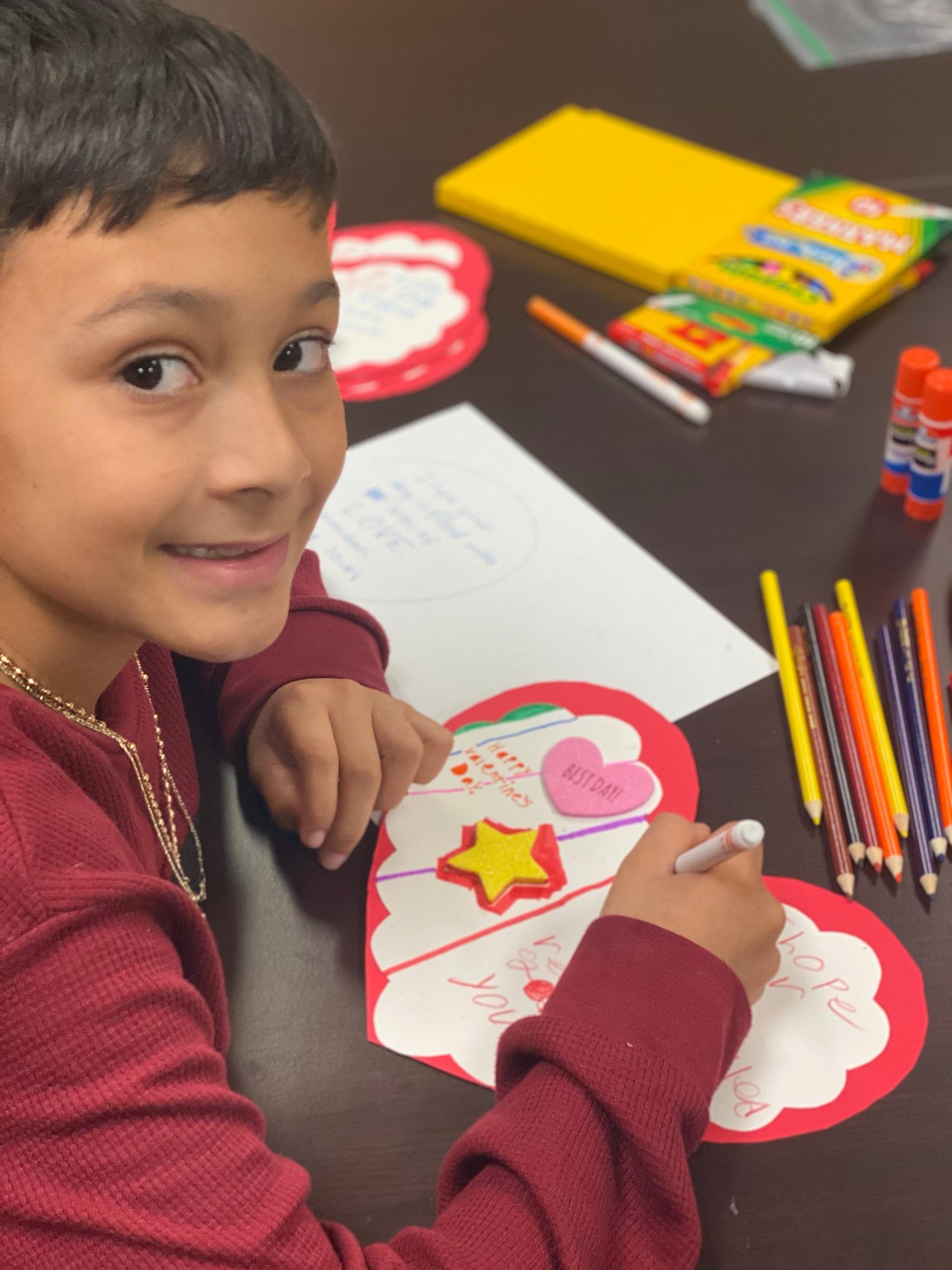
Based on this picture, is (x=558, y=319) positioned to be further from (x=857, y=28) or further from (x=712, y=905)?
(x=857, y=28)

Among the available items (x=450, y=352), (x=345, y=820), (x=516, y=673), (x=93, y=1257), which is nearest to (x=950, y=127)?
(x=450, y=352)

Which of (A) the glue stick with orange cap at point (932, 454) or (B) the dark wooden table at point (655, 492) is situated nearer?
(B) the dark wooden table at point (655, 492)

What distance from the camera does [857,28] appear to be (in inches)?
56.0

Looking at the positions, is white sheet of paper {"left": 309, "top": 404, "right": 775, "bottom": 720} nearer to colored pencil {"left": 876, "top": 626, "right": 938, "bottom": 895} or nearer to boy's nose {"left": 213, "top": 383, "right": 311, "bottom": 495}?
colored pencil {"left": 876, "top": 626, "right": 938, "bottom": 895}

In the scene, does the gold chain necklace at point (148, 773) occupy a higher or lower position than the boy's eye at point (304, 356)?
lower

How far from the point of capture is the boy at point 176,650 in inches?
17.0

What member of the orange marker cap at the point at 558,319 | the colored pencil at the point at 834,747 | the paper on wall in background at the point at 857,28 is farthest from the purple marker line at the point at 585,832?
the paper on wall in background at the point at 857,28

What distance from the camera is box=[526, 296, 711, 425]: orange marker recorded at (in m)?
0.93

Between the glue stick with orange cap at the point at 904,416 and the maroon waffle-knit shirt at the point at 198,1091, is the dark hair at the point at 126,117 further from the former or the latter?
the glue stick with orange cap at the point at 904,416

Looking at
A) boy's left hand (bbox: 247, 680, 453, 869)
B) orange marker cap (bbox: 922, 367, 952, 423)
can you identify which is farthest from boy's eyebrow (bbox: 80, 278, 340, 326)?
orange marker cap (bbox: 922, 367, 952, 423)

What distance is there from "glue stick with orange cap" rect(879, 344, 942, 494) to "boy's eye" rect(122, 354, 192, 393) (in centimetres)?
52

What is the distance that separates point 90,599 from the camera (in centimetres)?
49

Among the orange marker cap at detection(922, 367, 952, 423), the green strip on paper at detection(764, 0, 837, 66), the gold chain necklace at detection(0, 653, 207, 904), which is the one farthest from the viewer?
the green strip on paper at detection(764, 0, 837, 66)

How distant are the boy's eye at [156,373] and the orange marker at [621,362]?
54cm
